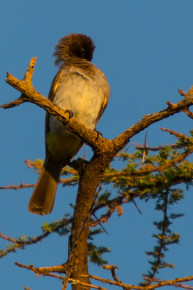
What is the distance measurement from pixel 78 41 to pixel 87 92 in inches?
51.1

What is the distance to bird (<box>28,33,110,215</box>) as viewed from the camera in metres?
5.32

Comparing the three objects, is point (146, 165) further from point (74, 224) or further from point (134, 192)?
point (74, 224)

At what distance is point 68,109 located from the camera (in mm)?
5379

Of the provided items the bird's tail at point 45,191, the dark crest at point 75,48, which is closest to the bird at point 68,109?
the bird's tail at point 45,191

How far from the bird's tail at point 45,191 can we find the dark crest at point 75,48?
5.57ft

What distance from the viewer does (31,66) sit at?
376 centimetres

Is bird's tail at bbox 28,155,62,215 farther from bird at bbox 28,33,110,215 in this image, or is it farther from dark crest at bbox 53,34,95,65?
dark crest at bbox 53,34,95,65

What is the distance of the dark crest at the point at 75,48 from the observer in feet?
21.1

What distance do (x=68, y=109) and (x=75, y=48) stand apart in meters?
1.42

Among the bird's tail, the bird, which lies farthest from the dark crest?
the bird's tail

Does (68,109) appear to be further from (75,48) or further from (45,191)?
(75,48)

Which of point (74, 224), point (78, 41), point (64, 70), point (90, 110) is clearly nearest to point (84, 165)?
point (74, 224)

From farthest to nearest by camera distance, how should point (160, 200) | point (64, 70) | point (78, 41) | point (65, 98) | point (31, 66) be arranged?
point (78, 41), point (64, 70), point (65, 98), point (160, 200), point (31, 66)

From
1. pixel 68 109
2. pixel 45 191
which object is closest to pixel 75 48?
pixel 68 109
